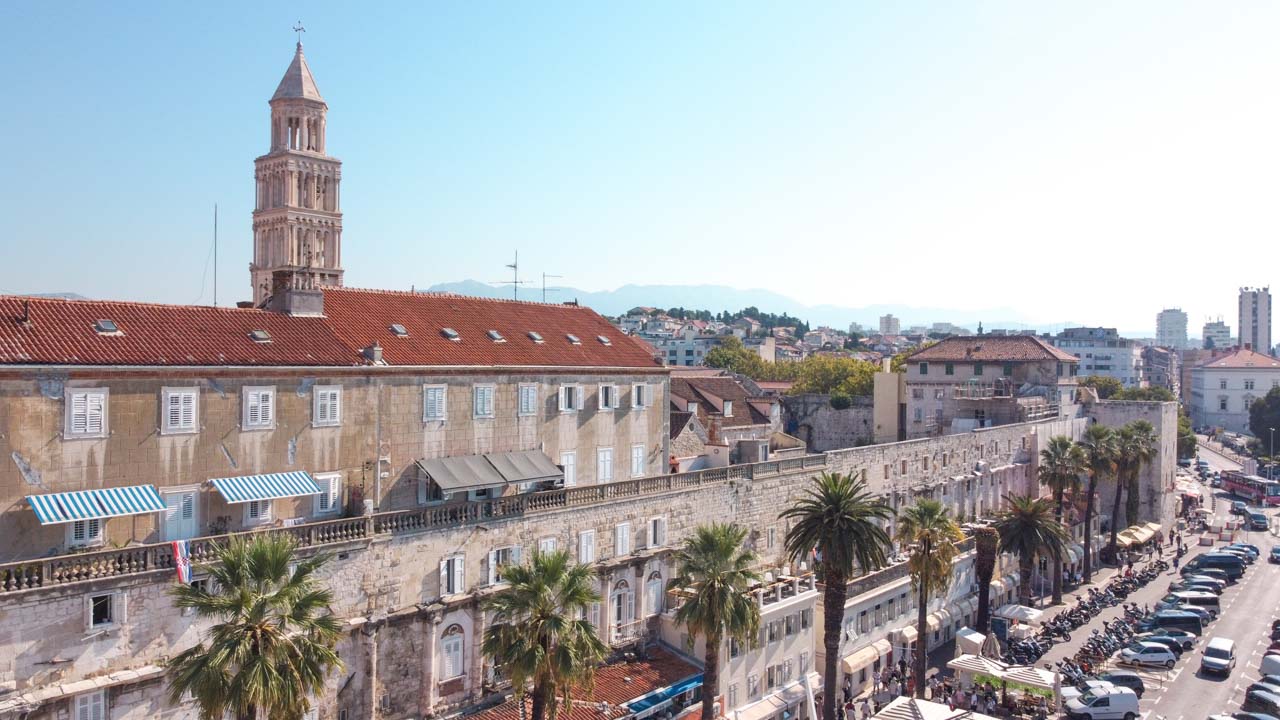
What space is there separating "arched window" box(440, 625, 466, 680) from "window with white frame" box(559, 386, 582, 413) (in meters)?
10.9

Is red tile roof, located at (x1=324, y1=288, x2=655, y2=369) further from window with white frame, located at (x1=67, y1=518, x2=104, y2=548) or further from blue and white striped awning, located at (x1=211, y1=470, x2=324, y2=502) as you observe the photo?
window with white frame, located at (x1=67, y1=518, x2=104, y2=548)

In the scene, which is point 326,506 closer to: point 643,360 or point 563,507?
point 563,507

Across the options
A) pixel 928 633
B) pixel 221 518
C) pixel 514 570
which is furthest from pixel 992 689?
pixel 221 518

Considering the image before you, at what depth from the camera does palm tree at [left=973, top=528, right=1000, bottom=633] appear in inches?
1997

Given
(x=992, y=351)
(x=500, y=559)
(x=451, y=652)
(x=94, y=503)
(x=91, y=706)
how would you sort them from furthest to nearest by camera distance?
(x=992, y=351) → (x=500, y=559) → (x=451, y=652) → (x=94, y=503) → (x=91, y=706)

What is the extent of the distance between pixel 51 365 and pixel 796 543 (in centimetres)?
2624

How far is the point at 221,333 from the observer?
29891mm

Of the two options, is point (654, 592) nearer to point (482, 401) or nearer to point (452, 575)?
point (452, 575)

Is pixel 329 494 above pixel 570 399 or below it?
below

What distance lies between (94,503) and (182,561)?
9.87 ft

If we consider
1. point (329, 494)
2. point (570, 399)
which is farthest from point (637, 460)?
point (329, 494)

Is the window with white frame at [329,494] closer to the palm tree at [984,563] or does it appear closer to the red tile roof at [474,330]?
the red tile roof at [474,330]

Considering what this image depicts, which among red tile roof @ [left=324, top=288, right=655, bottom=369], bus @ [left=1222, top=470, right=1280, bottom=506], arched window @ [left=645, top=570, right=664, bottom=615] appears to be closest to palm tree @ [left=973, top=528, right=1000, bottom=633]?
arched window @ [left=645, top=570, right=664, bottom=615]

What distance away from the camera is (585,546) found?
36.1 metres
